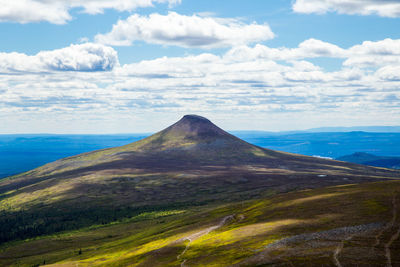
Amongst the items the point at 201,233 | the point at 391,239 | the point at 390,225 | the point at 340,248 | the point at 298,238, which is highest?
the point at 390,225

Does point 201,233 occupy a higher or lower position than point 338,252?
lower

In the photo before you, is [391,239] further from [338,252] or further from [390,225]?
[338,252]

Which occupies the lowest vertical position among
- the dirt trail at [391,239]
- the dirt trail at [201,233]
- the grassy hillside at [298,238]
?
the dirt trail at [201,233]

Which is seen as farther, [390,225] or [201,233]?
[201,233]

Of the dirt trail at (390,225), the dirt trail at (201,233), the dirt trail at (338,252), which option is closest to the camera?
the dirt trail at (338,252)

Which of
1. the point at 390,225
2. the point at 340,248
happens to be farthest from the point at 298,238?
the point at 390,225

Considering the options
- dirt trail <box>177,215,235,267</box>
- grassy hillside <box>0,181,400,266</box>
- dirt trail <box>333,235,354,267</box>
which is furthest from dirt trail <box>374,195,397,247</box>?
dirt trail <box>177,215,235,267</box>

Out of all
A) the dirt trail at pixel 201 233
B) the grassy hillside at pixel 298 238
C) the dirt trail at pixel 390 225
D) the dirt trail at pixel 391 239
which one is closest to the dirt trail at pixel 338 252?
the grassy hillside at pixel 298 238

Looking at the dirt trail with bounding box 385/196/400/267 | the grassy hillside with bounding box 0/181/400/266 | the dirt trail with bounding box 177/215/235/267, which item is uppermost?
the dirt trail with bounding box 385/196/400/267

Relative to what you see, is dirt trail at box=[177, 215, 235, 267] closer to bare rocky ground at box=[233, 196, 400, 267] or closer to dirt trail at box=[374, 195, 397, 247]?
bare rocky ground at box=[233, 196, 400, 267]

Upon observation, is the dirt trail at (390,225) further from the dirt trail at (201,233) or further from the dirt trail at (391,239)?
the dirt trail at (201,233)

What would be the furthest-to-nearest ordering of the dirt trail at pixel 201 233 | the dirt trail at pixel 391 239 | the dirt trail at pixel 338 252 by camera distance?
1. the dirt trail at pixel 201 233
2. the dirt trail at pixel 338 252
3. the dirt trail at pixel 391 239
